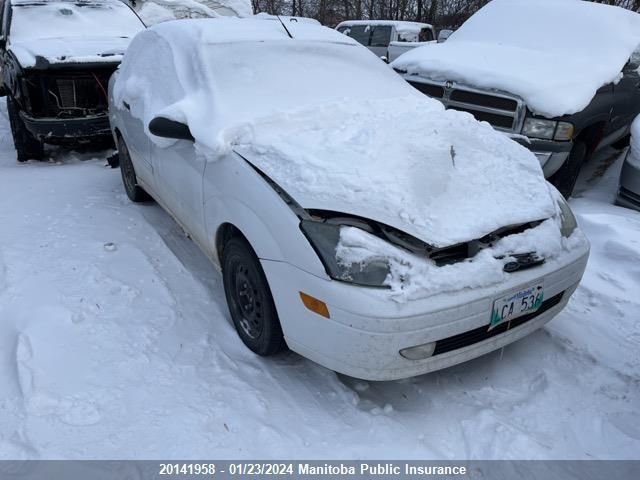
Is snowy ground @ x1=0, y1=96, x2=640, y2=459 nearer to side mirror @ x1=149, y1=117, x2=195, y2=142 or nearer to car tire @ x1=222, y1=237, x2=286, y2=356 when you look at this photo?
car tire @ x1=222, y1=237, x2=286, y2=356

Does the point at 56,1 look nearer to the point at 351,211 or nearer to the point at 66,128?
the point at 66,128

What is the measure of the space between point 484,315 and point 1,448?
2167 mm

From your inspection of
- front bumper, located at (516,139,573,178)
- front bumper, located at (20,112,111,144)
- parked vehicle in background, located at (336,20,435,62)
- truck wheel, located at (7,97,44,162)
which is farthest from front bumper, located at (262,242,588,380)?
parked vehicle in background, located at (336,20,435,62)

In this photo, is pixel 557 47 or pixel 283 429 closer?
pixel 283 429

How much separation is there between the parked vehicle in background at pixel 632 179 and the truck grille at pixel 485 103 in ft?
3.51

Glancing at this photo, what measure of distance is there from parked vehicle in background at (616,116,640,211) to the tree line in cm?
1834

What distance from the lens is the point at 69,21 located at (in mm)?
6637

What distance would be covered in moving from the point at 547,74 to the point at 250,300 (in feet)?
12.9

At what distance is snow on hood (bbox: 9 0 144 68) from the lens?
568 centimetres

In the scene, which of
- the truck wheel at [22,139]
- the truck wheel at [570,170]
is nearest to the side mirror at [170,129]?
the truck wheel at [570,170]

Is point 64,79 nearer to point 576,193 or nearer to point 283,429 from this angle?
point 283,429

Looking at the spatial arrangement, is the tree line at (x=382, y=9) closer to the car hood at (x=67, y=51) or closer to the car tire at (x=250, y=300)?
the car hood at (x=67, y=51)

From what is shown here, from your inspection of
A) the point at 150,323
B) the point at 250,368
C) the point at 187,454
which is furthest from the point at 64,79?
the point at 187,454

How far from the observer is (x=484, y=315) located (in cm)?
219
